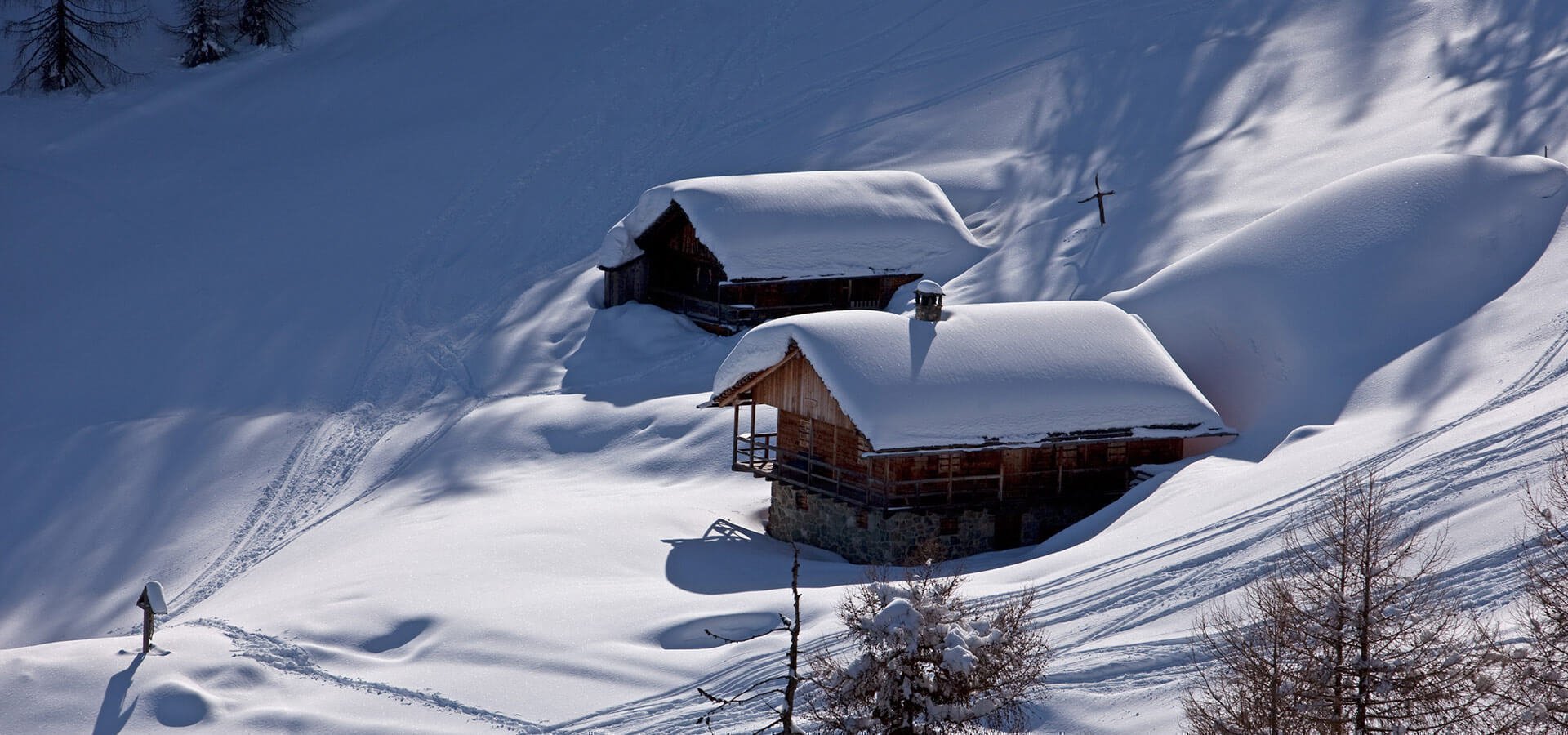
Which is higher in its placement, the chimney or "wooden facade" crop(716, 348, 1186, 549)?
the chimney

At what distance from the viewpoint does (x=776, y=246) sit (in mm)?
38500

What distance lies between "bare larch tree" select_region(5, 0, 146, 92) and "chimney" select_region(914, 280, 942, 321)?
39.3 m

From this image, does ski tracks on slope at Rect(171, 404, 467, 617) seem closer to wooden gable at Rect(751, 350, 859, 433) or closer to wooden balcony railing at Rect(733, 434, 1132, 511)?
wooden gable at Rect(751, 350, 859, 433)

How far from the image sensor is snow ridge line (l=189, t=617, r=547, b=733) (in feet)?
66.0

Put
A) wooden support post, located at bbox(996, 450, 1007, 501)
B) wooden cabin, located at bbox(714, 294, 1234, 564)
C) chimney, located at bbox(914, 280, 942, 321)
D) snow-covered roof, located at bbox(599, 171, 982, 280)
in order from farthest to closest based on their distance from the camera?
1. snow-covered roof, located at bbox(599, 171, 982, 280)
2. chimney, located at bbox(914, 280, 942, 321)
3. wooden support post, located at bbox(996, 450, 1007, 501)
4. wooden cabin, located at bbox(714, 294, 1234, 564)

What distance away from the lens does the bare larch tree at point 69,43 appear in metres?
55.2

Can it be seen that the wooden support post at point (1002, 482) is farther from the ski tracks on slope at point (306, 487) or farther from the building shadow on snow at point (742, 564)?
the ski tracks on slope at point (306, 487)

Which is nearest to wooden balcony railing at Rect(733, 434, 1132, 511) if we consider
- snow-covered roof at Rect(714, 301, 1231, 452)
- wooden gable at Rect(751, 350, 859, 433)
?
wooden gable at Rect(751, 350, 859, 433)

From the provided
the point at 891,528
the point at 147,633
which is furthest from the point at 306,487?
the point at 891,528

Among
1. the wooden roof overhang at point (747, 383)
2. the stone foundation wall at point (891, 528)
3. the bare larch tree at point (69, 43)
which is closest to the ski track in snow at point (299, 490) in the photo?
the wooden roof overhang at point (747, 383)

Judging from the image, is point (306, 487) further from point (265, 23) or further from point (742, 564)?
Result: point (265, 23)

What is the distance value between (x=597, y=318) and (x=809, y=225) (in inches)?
236

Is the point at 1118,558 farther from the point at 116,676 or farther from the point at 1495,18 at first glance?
the point at 1495,18

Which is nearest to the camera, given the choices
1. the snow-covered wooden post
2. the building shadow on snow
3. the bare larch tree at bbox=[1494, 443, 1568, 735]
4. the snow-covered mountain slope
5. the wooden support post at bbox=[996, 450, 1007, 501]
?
the bare larch tree at bbox=[1494, 443, 1568, 735]
